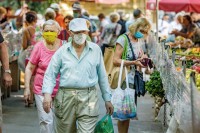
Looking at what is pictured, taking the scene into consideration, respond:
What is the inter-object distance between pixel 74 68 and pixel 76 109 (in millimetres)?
455

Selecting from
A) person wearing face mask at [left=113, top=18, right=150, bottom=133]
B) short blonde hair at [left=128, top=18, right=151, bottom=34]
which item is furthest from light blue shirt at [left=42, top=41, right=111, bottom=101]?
short blonde hair at [left=128, top=18, right=151, bottom=34]

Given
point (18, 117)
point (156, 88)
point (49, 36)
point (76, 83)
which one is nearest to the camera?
point (76, 83)

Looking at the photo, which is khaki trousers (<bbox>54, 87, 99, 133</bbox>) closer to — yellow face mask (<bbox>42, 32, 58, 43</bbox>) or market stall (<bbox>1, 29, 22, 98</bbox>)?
yellow face mask (<bbox>42, 32, 58, 43</bbox>)

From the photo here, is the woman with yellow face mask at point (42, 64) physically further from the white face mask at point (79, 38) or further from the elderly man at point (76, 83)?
the white face mask at point (79, 38)

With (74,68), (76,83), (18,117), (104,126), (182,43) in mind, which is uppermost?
(74,68)

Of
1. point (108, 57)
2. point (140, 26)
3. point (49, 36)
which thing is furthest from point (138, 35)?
point (108, 57)

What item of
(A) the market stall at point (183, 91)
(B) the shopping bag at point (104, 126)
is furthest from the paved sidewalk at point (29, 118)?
(B) the shopping bag at point (104, 126)

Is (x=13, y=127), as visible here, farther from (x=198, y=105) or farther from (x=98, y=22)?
(x=98, y=22)

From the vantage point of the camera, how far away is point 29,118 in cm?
1243

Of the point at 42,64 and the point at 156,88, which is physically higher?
the point at 42,64

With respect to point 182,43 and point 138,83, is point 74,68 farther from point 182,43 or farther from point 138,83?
point 182,43

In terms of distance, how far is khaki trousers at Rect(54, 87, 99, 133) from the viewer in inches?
289

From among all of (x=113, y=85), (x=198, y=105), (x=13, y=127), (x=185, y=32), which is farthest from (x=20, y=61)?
(x=198, y=105)

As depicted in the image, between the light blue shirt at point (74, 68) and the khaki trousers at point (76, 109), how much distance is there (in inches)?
3.5
